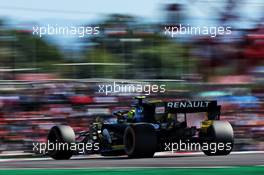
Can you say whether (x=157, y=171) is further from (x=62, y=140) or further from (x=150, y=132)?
(x=62, y=140)

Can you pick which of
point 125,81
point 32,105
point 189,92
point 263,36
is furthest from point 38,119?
point 263,36

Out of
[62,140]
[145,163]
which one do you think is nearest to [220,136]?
[145,163]

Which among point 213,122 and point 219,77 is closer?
point 213,122

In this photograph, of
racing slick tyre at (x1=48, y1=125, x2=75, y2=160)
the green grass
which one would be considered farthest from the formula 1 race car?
the green grass

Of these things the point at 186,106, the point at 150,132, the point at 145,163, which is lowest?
the point at 145,163

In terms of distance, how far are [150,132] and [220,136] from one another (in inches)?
38.0

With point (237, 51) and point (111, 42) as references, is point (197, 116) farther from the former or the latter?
point (111, 42)

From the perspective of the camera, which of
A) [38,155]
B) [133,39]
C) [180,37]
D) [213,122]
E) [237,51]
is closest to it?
[213,122]

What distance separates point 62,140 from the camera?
367 inches

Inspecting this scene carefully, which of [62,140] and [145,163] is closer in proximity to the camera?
[145,163]

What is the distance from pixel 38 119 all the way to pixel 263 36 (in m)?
3.81

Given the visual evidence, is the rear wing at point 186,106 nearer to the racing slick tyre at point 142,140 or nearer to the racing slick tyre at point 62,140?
the racing slick tyre at point 142,140

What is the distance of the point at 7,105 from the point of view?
11.3m

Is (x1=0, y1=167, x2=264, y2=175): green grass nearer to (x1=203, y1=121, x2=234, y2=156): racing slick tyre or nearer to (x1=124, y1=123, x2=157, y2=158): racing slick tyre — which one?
(x1=124, y1=123, x2=157, y2=158): racing slick tyre
